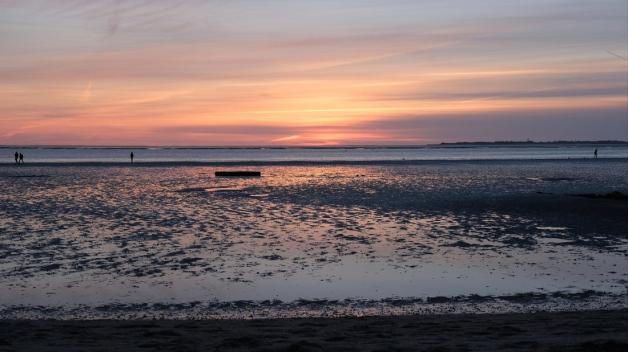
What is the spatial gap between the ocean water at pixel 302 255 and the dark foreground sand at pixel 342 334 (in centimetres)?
86

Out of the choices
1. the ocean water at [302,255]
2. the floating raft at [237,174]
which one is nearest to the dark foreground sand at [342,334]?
the ocean water at [302,255]

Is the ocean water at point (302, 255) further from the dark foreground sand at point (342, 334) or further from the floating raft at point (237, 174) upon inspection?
the floating raft at point (237, 174)

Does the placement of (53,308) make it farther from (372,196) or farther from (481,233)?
(372,196)

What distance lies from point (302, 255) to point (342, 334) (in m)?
6.69

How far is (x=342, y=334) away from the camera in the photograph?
8594 mm

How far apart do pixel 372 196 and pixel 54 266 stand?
778 inches

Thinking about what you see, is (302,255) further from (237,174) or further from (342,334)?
(237,174)

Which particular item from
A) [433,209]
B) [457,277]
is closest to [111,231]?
[457,277]

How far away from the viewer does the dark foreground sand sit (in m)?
7.77

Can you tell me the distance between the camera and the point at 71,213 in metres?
23.7

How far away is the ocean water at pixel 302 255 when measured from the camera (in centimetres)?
1101

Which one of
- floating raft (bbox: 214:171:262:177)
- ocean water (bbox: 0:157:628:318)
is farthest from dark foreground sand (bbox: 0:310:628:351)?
floating raft (bbox: 214:171:262:177)

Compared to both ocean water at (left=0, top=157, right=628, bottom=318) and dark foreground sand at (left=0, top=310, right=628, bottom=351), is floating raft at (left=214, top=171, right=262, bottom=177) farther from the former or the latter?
dark foreground sand at (left=0, top=310, right=628, bottom=351)

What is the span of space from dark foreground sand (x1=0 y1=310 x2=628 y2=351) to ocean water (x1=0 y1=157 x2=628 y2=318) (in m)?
0.86
